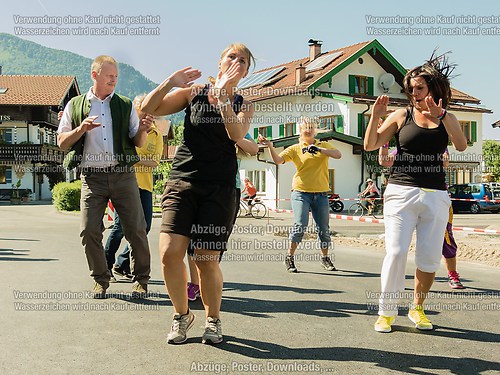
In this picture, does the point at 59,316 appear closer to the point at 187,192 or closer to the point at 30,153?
the point at 187,192

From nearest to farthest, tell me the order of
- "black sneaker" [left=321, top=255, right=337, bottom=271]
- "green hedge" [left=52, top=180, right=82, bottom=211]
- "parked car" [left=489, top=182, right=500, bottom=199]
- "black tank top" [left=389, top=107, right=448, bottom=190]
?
"black tank top" [left=389, top=107, right=448, bottom=190] → "black sneaker" [left=321, top=255, right=337, bottom=271] → "green hedge" [left=52, top=180, right=82, bottom=211] → "parked car" [left=489, top=182, right=500, bottom=199]

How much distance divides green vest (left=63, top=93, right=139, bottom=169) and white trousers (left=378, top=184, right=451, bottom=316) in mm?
2570

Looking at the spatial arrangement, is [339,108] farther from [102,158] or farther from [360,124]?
[102,158]

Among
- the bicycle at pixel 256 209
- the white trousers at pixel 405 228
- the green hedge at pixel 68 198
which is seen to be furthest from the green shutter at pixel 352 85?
the white trousers at pixel 405 228

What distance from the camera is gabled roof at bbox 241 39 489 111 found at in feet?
123

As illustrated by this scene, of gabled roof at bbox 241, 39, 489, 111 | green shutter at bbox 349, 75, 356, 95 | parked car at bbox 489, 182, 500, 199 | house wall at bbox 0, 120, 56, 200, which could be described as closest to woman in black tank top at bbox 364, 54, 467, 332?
parked car at bbox 489, 182, 500, 199

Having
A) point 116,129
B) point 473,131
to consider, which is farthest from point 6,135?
point 116,129

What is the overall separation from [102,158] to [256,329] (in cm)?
226

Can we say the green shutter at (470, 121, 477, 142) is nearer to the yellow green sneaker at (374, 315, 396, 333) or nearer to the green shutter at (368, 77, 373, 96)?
the green shutter at (368, 77, 373, 96)

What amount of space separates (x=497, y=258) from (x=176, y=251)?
24.5 feet

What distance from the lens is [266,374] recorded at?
3555 mm

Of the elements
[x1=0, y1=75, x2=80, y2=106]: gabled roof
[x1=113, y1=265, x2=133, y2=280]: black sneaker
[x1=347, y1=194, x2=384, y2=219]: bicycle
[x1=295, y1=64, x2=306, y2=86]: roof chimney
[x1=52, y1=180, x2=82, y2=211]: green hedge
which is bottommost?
[x1=347, y1=194, x2=384, y2=219]: bicycle

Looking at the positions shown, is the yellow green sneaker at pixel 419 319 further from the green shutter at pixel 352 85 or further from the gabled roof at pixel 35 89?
the gabled roof at pixel 35 89

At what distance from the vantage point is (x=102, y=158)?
5.70m
